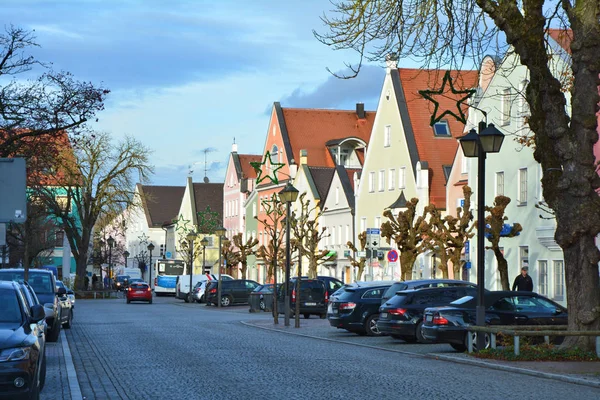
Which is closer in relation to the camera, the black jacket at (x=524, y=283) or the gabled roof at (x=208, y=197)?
the black jacket at (x=524, y=283)

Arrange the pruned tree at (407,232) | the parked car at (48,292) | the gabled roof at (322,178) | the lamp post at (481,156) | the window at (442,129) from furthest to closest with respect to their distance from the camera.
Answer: the gabled roof at (322,178)
the window at (442,129)
the pruned tree at (407,232)
the parked car at (48,292)
the lamp post at (481,156)

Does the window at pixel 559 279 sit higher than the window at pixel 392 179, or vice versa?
the window at pixel 392 179

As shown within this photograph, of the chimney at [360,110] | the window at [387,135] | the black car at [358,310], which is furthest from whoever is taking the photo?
the chimney at [360,110]

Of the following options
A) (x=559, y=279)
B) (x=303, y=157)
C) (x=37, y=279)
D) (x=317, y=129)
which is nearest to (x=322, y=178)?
(x=303, y=157)

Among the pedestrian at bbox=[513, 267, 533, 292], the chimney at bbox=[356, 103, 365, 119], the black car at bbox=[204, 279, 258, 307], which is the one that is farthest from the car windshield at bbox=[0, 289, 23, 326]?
the chimney at bbox=[356, 103, 365, 119]

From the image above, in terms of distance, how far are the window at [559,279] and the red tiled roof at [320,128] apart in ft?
150

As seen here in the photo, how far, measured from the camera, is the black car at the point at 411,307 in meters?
27.6

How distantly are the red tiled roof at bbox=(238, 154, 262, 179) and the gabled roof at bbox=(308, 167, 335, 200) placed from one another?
871 inches

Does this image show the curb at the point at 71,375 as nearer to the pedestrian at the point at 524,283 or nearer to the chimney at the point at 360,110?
the pedestrian at the point at 524,283

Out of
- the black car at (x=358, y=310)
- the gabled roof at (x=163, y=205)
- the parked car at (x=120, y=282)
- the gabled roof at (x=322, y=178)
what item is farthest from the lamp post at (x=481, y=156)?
the gabled roof at (x=163, y=205)

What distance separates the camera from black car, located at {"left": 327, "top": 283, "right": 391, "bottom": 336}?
106 feet

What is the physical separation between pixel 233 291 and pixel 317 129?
3033 centimetres

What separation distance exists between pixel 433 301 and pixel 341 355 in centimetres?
542

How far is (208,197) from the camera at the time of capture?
446 feet
